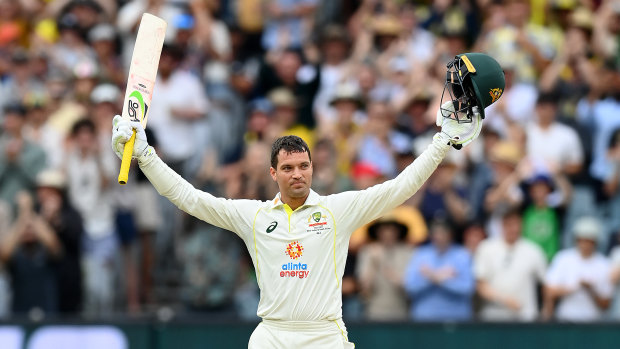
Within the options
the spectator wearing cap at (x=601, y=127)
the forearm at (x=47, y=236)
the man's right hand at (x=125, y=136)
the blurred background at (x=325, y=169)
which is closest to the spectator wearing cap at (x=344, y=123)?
the blurred background at (x=325, y=169)

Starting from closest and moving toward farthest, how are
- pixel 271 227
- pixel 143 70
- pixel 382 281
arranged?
pixel 271 227 < pixel 143 70 < pixel 382 281

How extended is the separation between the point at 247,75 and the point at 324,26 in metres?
1.66

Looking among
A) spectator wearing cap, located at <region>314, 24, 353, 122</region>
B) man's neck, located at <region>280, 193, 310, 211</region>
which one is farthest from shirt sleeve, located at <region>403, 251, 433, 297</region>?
man's neck, located at <region>280, 193, 310, 211</region>

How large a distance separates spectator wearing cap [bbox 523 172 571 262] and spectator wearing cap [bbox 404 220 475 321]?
1040mm

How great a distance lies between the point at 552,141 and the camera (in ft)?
44.7

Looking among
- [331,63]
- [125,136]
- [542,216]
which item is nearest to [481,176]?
[542,216]

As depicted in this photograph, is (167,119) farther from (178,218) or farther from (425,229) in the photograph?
(425,229)

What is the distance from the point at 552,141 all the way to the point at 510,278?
223 centimetres

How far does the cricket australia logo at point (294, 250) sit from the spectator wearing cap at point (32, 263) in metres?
5.77

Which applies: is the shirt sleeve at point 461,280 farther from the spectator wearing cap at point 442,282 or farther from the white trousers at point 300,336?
the white trousers at point 300,336

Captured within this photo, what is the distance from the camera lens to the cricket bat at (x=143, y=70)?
775cm

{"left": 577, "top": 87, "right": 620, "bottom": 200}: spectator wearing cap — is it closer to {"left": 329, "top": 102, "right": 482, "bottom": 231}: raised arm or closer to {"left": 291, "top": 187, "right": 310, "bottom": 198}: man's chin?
{"left": 329, "top": 102, "right": 482, "bottom": 231}: raised arm

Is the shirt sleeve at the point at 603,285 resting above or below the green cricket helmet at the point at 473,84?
below

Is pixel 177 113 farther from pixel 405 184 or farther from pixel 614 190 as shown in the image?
pixel 405 184
